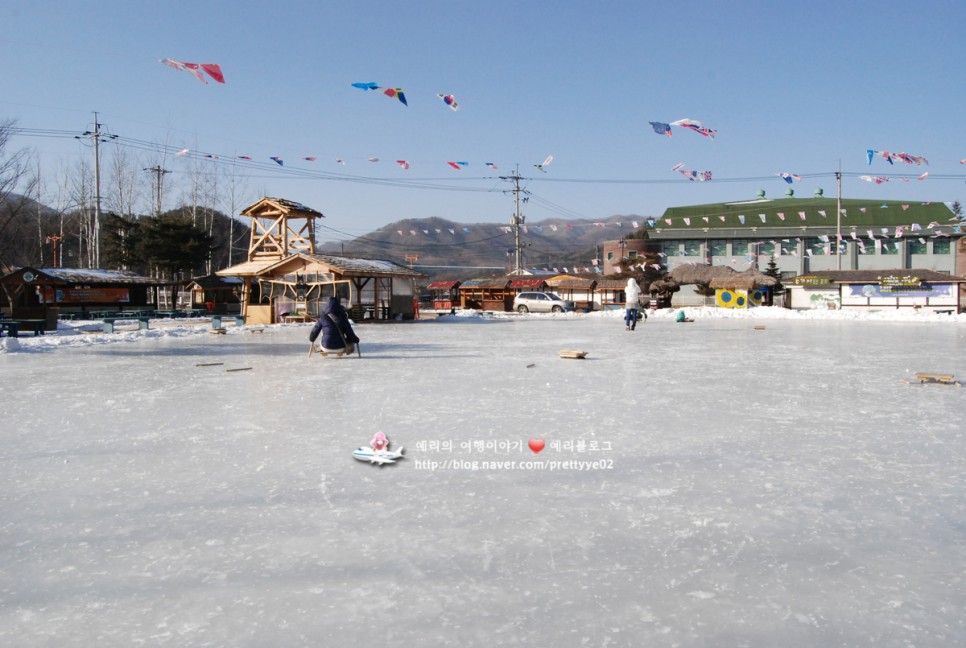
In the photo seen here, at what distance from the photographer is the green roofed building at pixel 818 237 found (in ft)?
177

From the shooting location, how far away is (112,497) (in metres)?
4.42

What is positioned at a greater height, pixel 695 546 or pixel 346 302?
pixel 346 302

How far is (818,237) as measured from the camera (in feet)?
184

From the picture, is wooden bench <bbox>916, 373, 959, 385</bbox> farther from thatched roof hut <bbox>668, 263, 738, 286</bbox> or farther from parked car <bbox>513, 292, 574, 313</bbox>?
thatched roof hut <bbox>668, 263, 738, 286</bbox>

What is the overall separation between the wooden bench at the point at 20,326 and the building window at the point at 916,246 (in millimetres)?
60477

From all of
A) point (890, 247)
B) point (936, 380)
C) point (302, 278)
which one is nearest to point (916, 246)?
point (890, 247)

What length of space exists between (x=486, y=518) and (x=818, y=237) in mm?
60214

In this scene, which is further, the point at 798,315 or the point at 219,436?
the point at 798,315

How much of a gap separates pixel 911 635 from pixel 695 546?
42.3 inches

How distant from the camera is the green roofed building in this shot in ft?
177

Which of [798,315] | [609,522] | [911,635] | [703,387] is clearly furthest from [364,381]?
[798,315]

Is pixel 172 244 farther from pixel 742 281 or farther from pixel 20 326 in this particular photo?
pixel 742 281

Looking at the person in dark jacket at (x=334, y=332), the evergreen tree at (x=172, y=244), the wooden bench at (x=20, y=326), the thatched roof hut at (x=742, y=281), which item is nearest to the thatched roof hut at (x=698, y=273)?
the thatched roof hut at (x=742, y=281)

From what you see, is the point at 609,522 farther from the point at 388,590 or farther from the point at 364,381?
the point at 364,381
